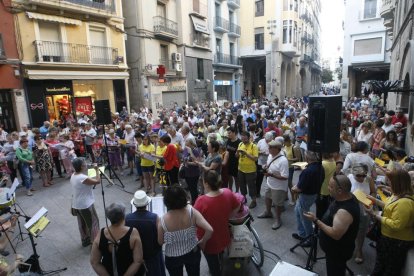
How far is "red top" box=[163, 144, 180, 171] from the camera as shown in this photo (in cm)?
590

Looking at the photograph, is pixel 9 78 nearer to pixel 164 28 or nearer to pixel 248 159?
pixel 164 28

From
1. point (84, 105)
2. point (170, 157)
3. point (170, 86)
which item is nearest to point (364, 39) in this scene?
point (170, 86)

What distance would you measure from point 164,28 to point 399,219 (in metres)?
20.2

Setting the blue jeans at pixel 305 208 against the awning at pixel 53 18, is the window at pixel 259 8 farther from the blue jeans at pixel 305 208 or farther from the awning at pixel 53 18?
the blue jeans at pixel 305 208

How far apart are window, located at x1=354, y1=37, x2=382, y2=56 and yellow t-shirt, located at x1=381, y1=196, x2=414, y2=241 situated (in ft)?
98.5

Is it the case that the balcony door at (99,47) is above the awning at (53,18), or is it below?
below

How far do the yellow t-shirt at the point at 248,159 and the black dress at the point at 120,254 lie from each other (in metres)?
3.31

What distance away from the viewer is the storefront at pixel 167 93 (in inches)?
775

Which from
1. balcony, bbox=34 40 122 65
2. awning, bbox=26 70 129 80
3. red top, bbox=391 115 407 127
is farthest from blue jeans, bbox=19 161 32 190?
red top, bbox=391 115 407 127

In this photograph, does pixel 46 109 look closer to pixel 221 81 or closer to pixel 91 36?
pixel 91 36

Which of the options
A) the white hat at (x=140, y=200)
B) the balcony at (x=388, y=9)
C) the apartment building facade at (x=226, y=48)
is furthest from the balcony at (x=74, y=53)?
the balcony at (x=388, y=9)

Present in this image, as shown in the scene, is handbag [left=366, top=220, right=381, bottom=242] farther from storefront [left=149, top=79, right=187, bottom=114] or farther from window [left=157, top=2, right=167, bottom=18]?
window [left=157, top=2, right=167, bottom=18]

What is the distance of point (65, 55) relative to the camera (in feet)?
48.5

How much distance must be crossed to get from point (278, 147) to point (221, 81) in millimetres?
24416
